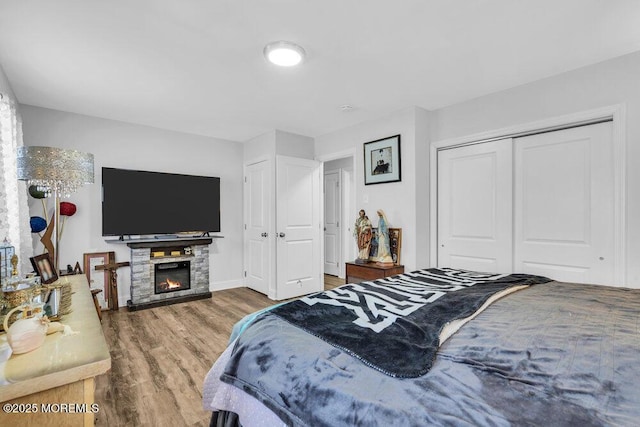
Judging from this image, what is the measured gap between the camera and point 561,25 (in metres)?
1.91

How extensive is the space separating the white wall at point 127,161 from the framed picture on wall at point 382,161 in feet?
7.52

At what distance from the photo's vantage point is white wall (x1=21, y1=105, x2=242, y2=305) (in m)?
3.50

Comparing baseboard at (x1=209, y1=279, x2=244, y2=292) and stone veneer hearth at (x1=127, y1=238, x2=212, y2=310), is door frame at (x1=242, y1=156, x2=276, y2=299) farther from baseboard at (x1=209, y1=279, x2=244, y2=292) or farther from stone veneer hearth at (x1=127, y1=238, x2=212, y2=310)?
stone veneer hearth at (x1=127, y1=238, x2=212, y2=310)

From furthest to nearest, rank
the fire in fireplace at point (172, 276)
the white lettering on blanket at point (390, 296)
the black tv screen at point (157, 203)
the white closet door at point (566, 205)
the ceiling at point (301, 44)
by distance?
the fire in fireplace at point (172, 276) < the black tv screen at point (157, 203) < the white closet door at point (566, 205) < the ceiling at point (301, 44) < the white lettering on blanket at point (390, 296)

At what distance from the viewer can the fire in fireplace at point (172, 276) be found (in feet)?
13.3

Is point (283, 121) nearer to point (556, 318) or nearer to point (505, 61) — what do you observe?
point (505, 61)

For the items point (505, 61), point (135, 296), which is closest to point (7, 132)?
point (135, 296)

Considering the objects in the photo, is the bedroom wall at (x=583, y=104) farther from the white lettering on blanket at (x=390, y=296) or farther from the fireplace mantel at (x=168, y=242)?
the fireplace mantel at (x=168, y=242)

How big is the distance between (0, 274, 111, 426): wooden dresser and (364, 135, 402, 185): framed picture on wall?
301cm

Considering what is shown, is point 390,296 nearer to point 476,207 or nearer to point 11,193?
point 476,207

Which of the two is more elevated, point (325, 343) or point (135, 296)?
point (325, 343)

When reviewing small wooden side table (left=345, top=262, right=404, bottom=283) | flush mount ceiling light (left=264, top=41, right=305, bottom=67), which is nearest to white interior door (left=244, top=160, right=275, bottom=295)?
small wooden side table (left=345, top=262, right=404, bottom=283)

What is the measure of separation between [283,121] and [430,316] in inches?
126

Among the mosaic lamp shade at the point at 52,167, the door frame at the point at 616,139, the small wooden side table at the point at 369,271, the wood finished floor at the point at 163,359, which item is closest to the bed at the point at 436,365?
the wood finished floor at the point at 163,359
